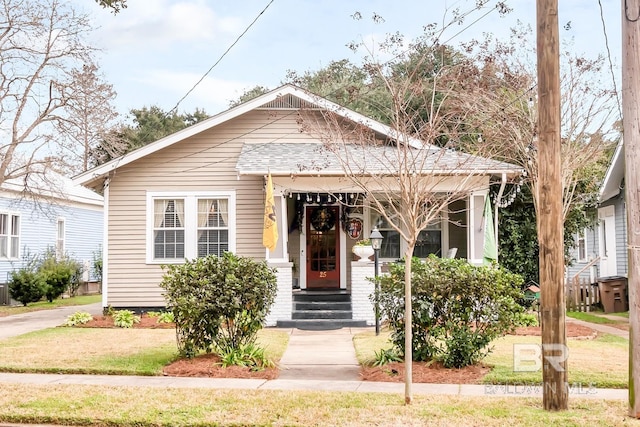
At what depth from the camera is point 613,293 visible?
1952 centimetres

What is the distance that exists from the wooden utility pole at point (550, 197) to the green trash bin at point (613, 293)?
13.9 meters

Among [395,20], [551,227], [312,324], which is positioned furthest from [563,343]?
[312,324]

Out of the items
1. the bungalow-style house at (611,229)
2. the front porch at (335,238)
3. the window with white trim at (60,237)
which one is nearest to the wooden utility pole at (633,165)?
the front porch at (335,238)

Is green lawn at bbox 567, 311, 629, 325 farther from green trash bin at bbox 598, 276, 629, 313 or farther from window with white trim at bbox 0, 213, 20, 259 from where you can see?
window with white trim at bbox 0, 213, 20, 259

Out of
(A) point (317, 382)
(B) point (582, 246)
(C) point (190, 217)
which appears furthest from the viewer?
(B) point (582, 246)

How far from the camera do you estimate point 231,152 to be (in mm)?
16781

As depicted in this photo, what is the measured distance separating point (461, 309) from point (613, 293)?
479 inches

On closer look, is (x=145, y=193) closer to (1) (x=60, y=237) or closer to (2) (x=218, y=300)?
(2) (x=218, y=300)

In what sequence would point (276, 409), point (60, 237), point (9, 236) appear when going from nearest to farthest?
point (276, 409), point (9, 236), point (60, 237)

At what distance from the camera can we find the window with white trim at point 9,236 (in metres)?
23.6

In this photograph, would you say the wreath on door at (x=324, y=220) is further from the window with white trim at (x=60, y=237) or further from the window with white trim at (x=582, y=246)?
the window with white trim at (x=582, y=246)

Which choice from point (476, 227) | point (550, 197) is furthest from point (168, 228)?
point (550, 197)

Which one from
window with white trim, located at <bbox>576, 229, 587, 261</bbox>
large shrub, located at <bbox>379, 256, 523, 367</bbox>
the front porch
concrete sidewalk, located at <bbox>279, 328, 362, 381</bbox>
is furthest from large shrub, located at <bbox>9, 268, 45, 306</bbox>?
window with white trim, located at <bbox>576, 229, 587, 261</bbox>

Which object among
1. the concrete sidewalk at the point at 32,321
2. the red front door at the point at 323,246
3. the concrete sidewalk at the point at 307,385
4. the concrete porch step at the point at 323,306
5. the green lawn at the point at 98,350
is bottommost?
the concrete sidewalk at the point at 307,385
